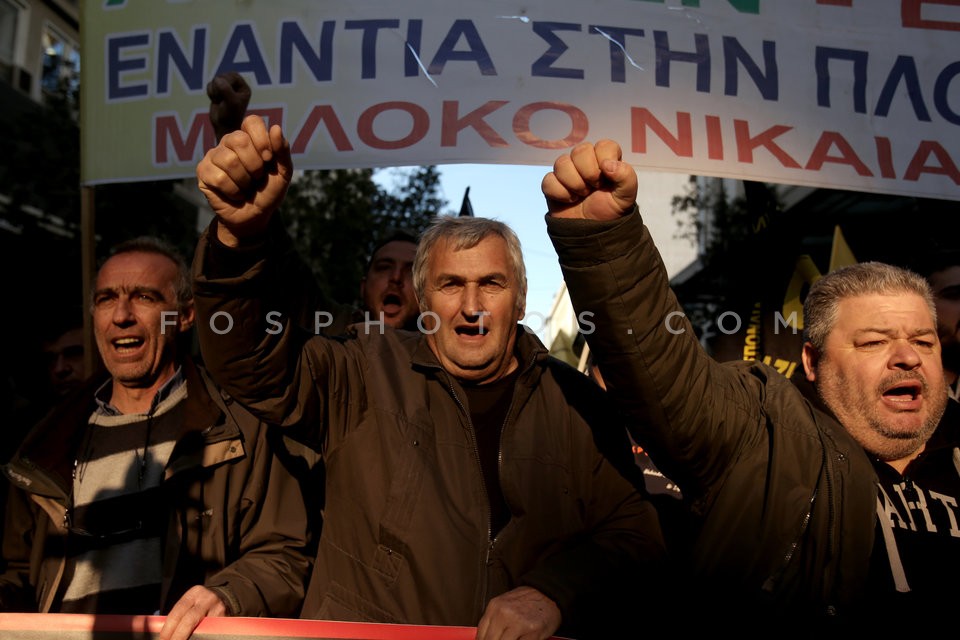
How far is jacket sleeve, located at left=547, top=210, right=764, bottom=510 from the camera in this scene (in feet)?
5.85

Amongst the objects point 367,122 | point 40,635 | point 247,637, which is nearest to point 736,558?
point 247,637

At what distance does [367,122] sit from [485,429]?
151 centimetres

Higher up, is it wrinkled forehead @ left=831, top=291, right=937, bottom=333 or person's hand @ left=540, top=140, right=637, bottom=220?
person's hand @ left=540, top=140, right=637, bottom=220

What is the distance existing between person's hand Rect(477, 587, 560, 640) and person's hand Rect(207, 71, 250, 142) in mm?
1152

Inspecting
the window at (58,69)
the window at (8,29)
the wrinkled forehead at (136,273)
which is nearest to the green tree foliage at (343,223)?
the window at (58,69)

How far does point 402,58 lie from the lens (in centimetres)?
337

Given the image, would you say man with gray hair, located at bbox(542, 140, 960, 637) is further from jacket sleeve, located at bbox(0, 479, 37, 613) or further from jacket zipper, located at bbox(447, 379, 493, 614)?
jacket sleeve, located at bbox(0, 479, 37, 613)

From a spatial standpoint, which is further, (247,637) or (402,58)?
(402,58)

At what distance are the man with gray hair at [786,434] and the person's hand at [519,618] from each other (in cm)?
35

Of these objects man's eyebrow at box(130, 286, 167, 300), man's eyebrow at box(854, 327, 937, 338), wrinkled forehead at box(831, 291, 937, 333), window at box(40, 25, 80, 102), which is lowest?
man's eyebrow at box(854, 327, 937, 338)

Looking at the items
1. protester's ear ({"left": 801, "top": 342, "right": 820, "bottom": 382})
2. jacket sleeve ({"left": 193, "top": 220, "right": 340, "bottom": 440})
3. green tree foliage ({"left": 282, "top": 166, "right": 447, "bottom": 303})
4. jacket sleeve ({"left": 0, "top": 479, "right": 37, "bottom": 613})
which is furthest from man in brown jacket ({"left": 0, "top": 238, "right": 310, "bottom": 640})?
green tree foliage ({"left": 282, "top": 166, "right": 447, "bottom": 303})

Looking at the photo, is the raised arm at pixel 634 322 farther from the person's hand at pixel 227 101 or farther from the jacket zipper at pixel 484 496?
the person's hand at pixel 227 101

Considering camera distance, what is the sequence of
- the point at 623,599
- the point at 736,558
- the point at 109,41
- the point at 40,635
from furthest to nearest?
the point at 109,41 → the point at 623,599 → the point at 736,558 → the point at 40,635

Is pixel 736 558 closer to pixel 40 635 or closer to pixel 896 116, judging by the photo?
pixel 40 635
